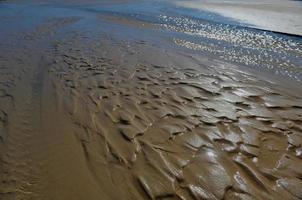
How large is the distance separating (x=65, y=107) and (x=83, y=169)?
1.80m

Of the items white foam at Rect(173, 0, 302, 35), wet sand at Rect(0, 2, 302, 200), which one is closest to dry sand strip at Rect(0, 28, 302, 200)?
wet sand at Rect(0, 2, 302, 200)

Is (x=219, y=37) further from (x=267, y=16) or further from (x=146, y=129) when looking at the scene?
(x=146, y=129)

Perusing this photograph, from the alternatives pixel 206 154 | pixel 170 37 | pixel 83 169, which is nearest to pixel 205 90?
pixel 206 154

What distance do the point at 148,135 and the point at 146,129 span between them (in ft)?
0.55

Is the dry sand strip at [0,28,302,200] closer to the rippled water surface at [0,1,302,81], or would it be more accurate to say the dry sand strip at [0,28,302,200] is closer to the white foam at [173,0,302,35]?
the rippled water surface at [0,1,302,81]

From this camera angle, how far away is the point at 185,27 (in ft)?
40.7

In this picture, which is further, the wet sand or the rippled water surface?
the rippled water surface

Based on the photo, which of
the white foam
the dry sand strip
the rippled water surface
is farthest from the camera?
the white foam

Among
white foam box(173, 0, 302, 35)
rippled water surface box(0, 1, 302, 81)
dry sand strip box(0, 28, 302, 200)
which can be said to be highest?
white foam box(173, 0, 302, 35)

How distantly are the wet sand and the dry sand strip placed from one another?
2cm

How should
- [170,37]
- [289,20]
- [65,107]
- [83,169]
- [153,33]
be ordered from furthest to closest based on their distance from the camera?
[289,20]
[153,33]
[170,37]
[65,107]
[83,169]

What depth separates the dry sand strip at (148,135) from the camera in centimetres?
334

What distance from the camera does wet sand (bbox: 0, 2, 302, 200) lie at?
335 cm

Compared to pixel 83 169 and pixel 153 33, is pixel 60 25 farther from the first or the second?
pixel 83 169
